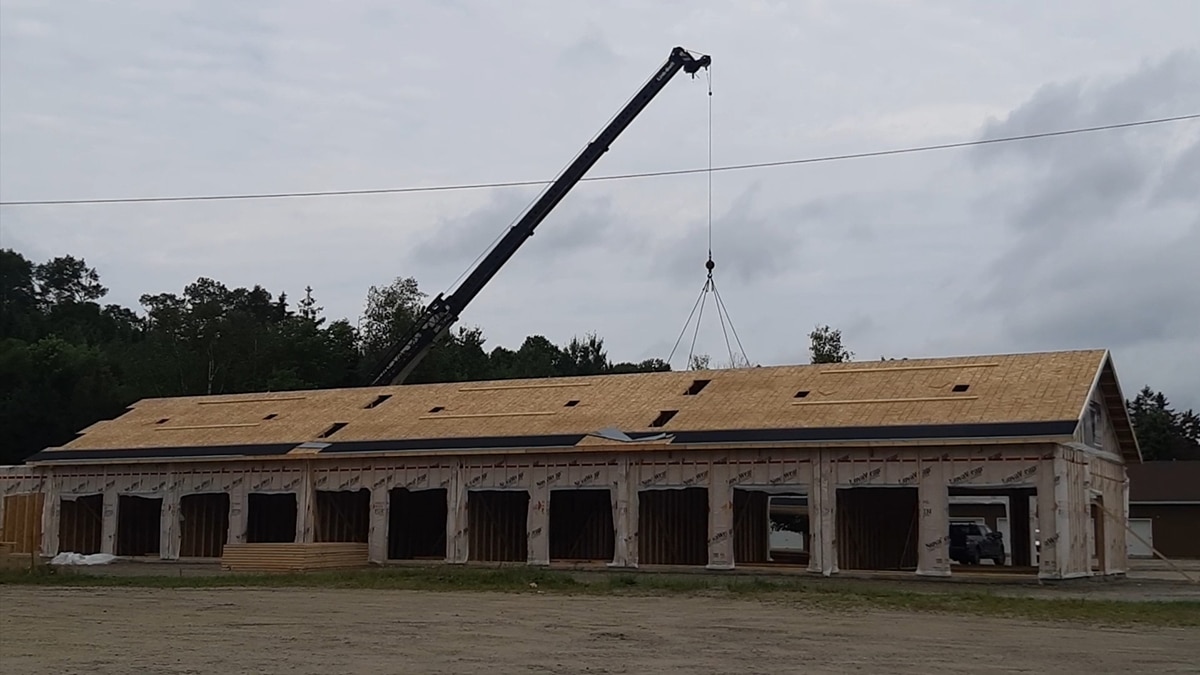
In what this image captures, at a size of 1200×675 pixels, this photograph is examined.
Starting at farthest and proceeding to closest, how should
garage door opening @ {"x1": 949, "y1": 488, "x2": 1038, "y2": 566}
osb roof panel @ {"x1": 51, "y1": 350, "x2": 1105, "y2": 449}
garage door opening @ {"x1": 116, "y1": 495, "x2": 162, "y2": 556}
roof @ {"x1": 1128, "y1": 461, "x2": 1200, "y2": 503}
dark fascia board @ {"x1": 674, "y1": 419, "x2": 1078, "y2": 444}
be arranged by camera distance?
1. roof @ {"x1": 1128, "y1": 461, "x2": 1200, "y2": 503}
2. garage door opening @ {"x1": 116, "y1": 495, "x2": 162, "y2": 556}
3. garage door opening @ {"x1": 949, "y1": 488, "x2": 1038, "y2": 566}
4. osb roof panel @ {"x1": 51, "y1": 350, "x2": 1105, "y2": 449}
5. dark fascia board @ {"x1": 674, "y1": 419, "x2": 1078, "y2": 444}

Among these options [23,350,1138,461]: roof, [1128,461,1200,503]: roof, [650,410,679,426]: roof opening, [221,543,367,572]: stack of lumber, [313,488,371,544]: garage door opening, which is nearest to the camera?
[23,350,1138,461]: roof

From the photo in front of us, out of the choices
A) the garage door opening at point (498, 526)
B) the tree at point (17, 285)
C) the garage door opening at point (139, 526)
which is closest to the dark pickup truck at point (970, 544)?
the garage door opening at point (498, 526)

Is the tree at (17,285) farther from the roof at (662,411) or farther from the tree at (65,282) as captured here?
the roof at (662,411)

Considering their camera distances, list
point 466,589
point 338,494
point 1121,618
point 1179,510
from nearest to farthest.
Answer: point 1121,618 → point 466,589 → point 338,494 → point 1179,510

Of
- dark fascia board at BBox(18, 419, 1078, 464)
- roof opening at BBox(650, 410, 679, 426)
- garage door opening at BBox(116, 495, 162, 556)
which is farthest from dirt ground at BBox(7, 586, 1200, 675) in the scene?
garage door opening at BBox(116, 495, 162, 556)

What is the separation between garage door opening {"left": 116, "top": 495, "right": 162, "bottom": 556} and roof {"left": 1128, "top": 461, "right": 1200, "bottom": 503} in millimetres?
37716

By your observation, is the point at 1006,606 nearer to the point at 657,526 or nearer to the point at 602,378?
the point at 657,526

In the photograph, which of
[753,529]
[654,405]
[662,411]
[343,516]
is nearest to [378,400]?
[343,516]

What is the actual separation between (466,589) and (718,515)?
22.9ft

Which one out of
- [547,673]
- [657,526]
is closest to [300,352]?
[657,526]

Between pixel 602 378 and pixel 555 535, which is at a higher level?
pixel 602 378

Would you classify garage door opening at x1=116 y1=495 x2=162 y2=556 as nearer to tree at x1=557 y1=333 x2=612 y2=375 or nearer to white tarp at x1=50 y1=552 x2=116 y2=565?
white tarp at x1=50 y1=552 x2=116 y2=565

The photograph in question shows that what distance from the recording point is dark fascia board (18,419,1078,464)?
93.6ft

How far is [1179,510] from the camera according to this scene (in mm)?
55375
